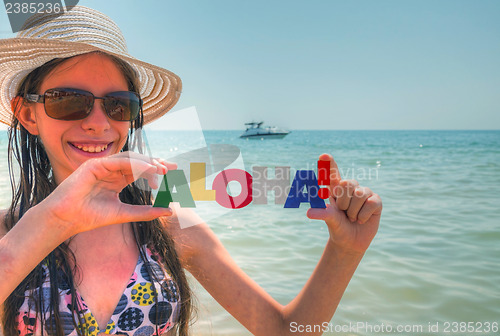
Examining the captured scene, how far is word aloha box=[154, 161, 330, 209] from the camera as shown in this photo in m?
1.34

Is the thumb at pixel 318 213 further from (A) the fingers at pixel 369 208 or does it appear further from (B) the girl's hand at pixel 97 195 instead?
(B) the girl's hand at pixel 97 195

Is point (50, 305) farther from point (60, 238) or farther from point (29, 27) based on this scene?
point (29, 27)

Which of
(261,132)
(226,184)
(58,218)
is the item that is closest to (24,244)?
(58,218)

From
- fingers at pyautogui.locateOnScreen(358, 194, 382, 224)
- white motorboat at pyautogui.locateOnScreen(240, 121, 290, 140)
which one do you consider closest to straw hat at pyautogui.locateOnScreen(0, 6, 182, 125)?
fingers at pyautogui.locateOnScreen(358, 194, 382, 224)

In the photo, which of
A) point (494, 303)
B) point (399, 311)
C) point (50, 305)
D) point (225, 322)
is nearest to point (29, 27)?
point (50, 305)

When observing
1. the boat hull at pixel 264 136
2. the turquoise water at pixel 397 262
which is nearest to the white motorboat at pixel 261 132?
the boat hull at pixel 264 136

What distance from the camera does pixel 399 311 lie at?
12.2ft

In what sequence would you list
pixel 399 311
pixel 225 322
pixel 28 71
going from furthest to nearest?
pixel 399 311 → pixel 225 322 → pixel 28 71

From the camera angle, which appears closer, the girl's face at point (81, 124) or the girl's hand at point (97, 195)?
the girl's hand at point (97, 195)

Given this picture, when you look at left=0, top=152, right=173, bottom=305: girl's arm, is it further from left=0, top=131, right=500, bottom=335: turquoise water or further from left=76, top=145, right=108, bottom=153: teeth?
left=0, top=131, right=500, bottom=335: turquoise water

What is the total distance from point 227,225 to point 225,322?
2999mm

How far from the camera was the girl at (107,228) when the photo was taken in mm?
1470

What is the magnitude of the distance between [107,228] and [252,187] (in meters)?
0.81

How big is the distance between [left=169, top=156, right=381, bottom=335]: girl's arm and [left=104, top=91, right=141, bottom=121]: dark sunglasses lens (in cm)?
64
